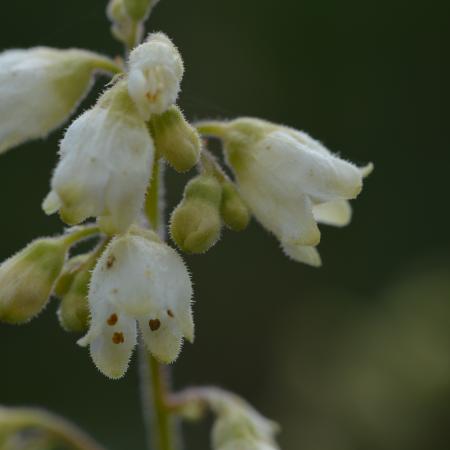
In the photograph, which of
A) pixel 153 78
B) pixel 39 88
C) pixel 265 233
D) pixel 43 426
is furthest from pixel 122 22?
pixel 265 233

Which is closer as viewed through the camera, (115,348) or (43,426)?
(115,348)

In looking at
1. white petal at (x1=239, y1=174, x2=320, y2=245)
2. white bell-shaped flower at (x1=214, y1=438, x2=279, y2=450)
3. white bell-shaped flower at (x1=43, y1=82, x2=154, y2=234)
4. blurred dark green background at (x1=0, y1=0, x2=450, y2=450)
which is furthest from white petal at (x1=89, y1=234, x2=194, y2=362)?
blurred dark green background at (x1=0, y1=0, x2=450, y2=450)

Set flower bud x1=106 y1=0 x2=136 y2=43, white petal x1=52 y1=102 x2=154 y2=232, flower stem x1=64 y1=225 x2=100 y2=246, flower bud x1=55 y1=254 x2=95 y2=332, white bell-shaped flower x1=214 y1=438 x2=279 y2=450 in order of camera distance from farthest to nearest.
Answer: white bell-shaped flower x1=214 y1=438 x2=279 y2=450 < flower bud x1=106 y1=0 x2=136 y2=43 < flower stem x1=64 y1=225 x2=100 y2=246 < flower bud x1=55 y1=254 x2=95 y2=332 < white petal x1=52 y1=102 x2=154 y2=232

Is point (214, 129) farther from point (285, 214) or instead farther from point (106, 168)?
point (106, 168)

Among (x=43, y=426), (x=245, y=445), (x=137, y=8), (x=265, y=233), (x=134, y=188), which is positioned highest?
(x=137, y=8)

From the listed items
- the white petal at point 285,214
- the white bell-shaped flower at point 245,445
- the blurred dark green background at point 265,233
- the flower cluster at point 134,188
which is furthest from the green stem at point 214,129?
the blurred dark green background at point 265,233

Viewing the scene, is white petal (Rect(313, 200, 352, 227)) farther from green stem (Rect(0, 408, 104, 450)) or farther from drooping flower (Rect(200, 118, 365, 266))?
green stem (Rect(0, 408, 104, 450))
